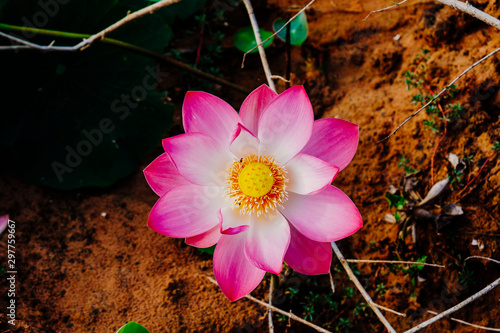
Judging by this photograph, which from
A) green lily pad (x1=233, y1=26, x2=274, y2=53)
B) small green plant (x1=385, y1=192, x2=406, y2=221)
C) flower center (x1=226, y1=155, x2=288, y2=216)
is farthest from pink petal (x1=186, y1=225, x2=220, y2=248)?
green lily pad (x1=233, y1=26, x2=274, y2=53)

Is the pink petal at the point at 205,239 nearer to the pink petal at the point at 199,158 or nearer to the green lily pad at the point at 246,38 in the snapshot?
the pink petal at the point at 199,158

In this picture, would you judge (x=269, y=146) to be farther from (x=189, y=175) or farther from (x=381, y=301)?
(x=381, y=301)

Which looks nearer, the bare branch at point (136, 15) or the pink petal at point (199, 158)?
the pink petal at point (199, 158)

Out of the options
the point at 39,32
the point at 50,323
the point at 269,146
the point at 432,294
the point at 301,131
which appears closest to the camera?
the point at 301,131

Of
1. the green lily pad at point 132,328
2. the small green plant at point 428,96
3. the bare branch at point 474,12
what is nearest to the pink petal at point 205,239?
the green lily pad at point 132,328

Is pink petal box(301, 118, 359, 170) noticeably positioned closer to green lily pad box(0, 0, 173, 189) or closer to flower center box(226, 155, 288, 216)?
flower center box(226, 155, 288, 216)

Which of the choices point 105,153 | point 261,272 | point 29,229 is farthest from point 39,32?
point 261,272
